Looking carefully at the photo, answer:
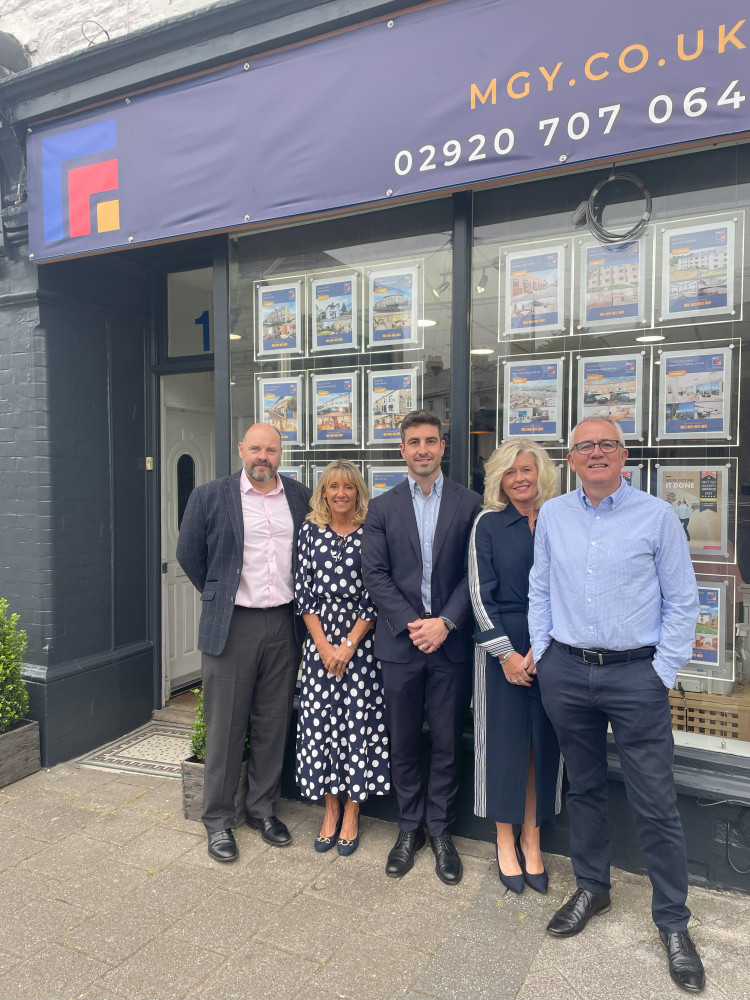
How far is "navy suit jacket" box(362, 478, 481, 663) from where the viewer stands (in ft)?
10.7

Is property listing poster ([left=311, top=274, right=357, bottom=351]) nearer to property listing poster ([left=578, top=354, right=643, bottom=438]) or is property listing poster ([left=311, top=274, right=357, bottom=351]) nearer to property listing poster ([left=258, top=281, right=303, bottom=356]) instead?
property listing poster ([left=258, top=281, right=303, bottom=356])

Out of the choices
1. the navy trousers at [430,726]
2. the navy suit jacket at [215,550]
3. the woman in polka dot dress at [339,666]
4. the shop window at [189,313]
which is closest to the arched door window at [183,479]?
the shop window at [189,313]

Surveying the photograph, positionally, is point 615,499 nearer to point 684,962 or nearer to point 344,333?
point 684,962

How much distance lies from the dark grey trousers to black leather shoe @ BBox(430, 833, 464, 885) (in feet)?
3.00

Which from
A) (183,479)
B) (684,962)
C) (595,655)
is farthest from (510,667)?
(183,479)

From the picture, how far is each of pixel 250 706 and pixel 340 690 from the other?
53 cm

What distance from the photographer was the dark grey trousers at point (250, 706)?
11.7ft

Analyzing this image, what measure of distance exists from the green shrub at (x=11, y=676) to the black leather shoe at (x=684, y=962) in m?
3.83

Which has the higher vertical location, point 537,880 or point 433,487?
point 433,487

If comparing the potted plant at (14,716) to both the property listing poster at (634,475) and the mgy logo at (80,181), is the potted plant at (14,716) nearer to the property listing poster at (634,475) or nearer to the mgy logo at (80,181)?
the mgy logo at (80,181)

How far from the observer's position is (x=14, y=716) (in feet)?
A: 14.5

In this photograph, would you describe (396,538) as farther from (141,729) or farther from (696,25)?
(141,729)

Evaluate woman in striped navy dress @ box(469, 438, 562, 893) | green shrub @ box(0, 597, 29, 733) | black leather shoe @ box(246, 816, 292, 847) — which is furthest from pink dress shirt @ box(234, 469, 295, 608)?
green shrub @ box(0, 597, 29, 733)

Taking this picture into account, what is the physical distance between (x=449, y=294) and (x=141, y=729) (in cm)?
392
